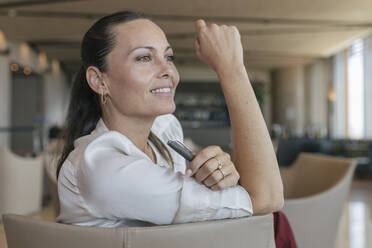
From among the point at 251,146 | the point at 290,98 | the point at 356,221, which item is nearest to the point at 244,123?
the point at 251,146

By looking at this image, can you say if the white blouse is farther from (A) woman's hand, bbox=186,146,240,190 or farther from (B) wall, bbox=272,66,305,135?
(B) wall, bbox=272,66,305,135

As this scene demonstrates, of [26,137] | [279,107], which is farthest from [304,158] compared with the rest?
[279,107]

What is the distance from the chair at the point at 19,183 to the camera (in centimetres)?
394

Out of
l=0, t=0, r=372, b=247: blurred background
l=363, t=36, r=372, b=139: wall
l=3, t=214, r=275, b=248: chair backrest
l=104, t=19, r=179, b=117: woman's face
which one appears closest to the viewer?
l=3, t=214, r=275, b=248: chair backrest

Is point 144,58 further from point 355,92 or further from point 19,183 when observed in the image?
point 355,92

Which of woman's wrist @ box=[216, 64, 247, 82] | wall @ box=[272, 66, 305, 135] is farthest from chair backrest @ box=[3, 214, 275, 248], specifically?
wall @ box=[272, 66, 305, 135]

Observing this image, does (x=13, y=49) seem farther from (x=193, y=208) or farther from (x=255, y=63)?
(x=193, y=208)

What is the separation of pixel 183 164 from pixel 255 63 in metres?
13.1

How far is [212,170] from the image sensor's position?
0.78 m

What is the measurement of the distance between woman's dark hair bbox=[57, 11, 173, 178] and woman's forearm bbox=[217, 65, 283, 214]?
322 mm

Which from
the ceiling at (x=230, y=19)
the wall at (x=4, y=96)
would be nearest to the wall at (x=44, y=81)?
the wall at (x=4, y=96)

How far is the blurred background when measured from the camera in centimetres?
668

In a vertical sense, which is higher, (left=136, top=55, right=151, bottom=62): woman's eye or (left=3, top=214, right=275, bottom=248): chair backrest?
(left=136, top=55, right=151, bottom=62): woman's eye

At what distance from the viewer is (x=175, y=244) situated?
75 cm
